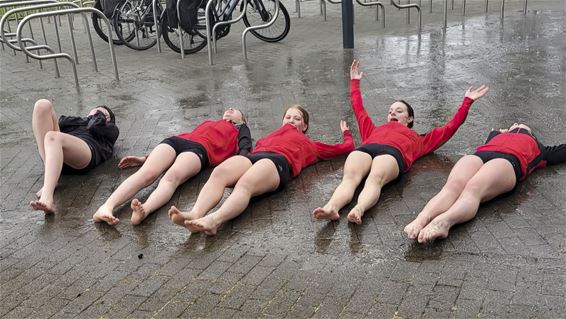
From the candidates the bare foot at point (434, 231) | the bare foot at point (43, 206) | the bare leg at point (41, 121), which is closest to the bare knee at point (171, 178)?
the bare foot at point (43, 206)

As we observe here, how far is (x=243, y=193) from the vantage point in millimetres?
4270

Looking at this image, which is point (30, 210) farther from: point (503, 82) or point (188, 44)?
point (188, 44)

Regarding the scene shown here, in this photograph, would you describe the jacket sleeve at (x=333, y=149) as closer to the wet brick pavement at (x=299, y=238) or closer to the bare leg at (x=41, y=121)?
the wet brick pavement at (x=299, y=238)

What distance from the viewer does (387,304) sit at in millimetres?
3176

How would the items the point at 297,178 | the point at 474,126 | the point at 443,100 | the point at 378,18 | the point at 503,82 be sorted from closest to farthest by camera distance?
1. the point at 297,178
2. the point at 474,126
3. the point at 443,100
4. the point at 503,82
5. the point at 378,18

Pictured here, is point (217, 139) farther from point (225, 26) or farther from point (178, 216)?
point (225, 26)

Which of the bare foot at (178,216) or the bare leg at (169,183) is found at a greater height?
the bare foot at (178,216)

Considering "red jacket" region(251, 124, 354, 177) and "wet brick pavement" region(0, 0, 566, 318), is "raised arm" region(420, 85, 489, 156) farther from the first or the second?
"red jacket" region(251, 124, 354, 177)

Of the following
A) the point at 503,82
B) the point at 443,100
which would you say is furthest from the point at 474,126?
the point at 503,82

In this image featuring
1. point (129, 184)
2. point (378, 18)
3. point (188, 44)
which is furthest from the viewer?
point (378, 18)

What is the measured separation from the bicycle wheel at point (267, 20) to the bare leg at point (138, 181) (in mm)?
6698

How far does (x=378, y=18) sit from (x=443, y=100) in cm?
692

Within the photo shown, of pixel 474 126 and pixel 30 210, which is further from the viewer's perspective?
pixel 474 126

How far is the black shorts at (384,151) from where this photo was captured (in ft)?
15.2
